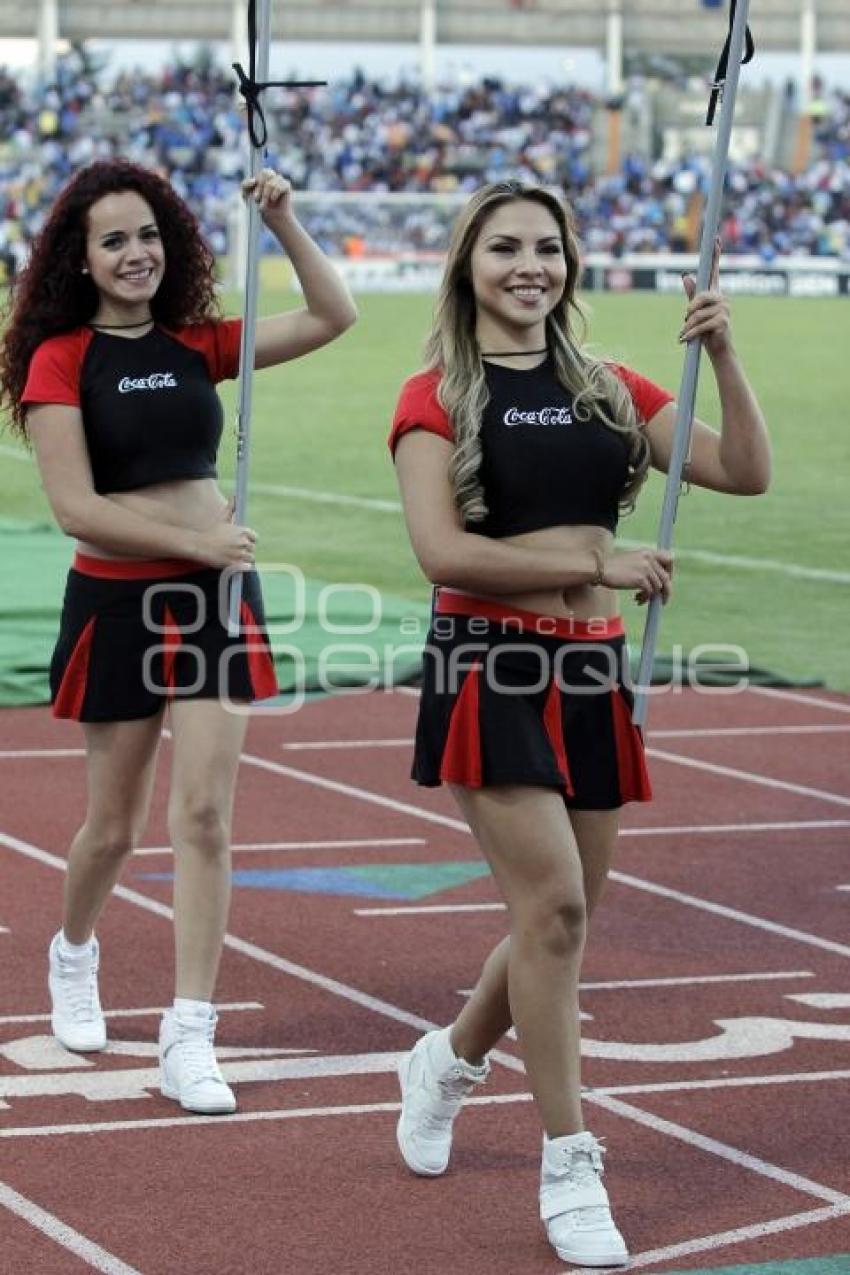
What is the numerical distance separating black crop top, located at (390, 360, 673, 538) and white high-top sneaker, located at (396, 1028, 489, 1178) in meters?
1.02

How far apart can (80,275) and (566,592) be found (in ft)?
5.00

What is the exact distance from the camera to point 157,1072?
5430 millimetres

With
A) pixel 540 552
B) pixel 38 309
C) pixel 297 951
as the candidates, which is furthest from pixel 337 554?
pixel 540 552

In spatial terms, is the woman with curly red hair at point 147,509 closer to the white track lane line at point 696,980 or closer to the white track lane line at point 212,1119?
the white track lane line at point 212,1119

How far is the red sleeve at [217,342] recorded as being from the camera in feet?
18.2

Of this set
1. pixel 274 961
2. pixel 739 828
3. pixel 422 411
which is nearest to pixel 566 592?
pixel 422 411

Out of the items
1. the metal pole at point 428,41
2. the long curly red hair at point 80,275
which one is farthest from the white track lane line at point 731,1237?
the metal pole at point 428,41

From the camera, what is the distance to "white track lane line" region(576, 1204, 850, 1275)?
4273 mm

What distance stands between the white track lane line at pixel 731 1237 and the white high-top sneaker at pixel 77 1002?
65.8 inches

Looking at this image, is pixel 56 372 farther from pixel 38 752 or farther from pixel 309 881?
pixel 38 752

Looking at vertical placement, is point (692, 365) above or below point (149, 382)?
above

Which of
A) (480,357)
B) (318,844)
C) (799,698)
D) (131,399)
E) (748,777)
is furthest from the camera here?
(799,698)

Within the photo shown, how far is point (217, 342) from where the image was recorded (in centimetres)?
556

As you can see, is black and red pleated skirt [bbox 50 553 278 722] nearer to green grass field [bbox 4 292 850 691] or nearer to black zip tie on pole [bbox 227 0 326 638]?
black zip tie on pole [bbox 227 0 326 638]
